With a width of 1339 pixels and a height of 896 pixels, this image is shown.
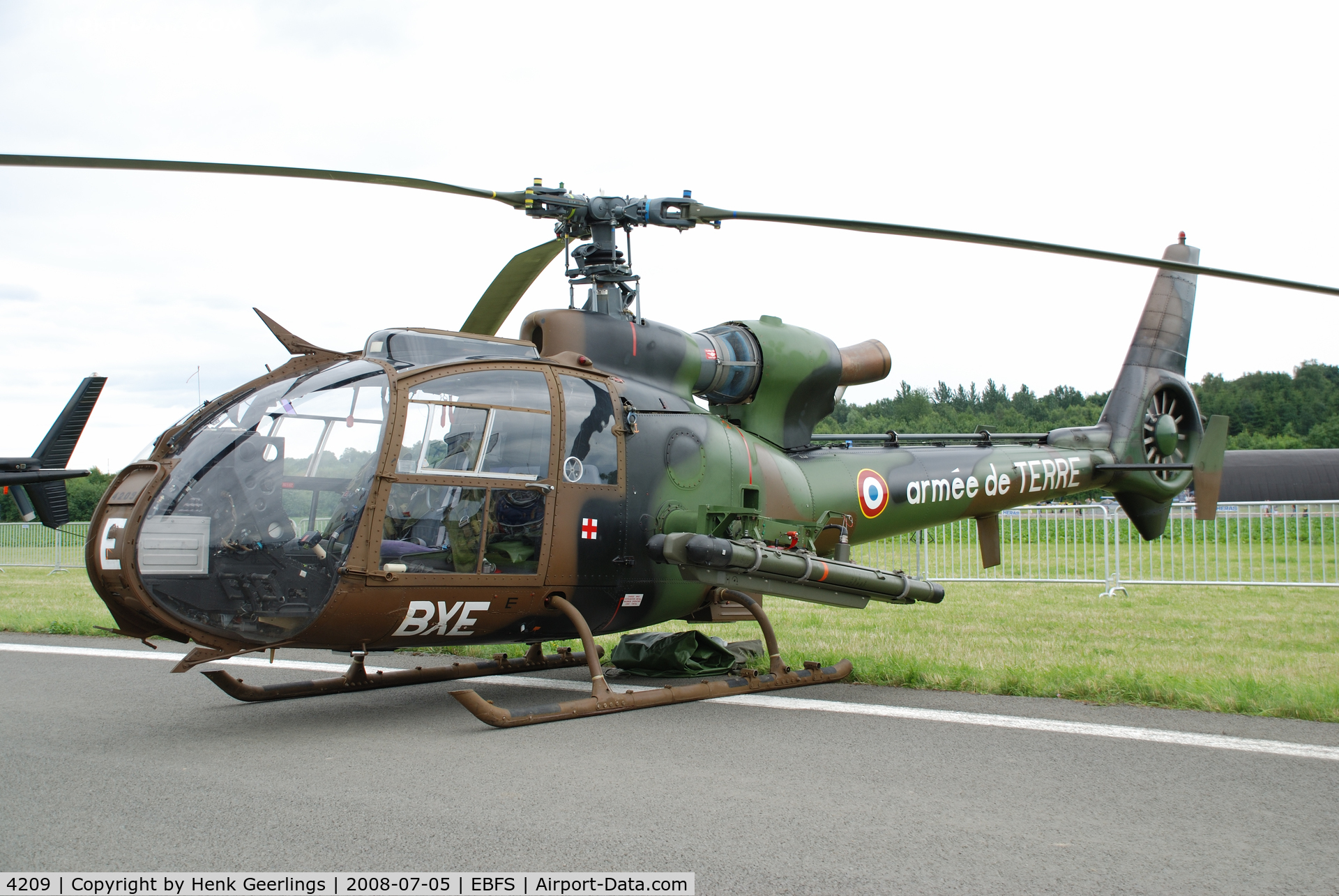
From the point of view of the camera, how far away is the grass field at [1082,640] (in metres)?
6.52

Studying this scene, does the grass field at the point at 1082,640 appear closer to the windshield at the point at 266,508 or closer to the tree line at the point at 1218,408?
the windshield at the point at 266,508

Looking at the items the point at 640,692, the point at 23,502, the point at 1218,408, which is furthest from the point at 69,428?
the point at 1218,408

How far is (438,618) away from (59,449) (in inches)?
842

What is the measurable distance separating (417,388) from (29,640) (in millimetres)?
7294

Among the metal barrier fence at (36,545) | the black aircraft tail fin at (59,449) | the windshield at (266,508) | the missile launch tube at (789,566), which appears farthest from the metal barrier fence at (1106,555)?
the metal barrier fence at (36,545)

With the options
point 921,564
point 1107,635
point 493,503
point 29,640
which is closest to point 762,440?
point 493,503

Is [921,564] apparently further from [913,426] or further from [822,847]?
[913,426]

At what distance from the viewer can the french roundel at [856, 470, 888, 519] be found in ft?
28.4

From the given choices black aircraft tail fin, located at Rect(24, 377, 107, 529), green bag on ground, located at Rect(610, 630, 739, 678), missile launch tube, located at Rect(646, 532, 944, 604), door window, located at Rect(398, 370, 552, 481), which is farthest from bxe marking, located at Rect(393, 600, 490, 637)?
black aircraft tail fin, located at Rect(24, 377, 107, 529)

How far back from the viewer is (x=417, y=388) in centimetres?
582

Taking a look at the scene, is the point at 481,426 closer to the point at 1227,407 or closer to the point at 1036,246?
the point at 1036,246

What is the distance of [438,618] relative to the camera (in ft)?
19.3

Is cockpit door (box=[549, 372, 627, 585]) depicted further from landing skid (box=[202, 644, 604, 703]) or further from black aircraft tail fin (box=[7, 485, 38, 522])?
black aircraft tail fin (box=[7, 485, 38, 522])

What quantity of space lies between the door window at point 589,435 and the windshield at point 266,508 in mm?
1262
